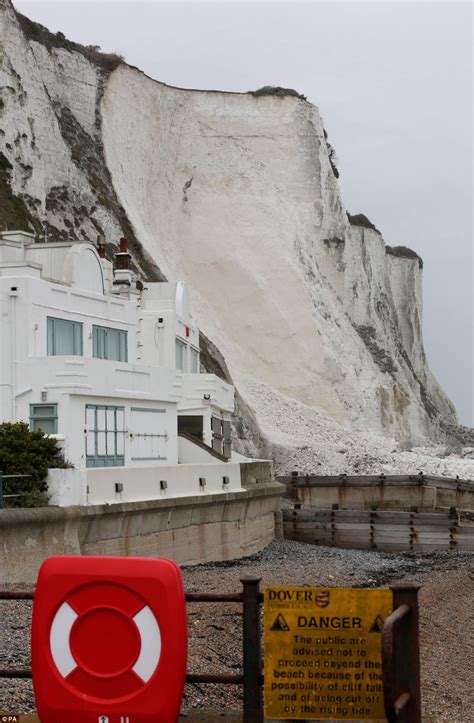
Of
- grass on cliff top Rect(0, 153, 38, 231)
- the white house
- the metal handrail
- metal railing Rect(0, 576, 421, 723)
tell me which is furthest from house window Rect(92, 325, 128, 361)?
the metal handrail

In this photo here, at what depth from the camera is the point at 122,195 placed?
6197 cm

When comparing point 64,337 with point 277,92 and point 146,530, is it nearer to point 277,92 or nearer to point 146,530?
point 146,530

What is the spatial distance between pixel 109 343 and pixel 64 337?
90.2 inches

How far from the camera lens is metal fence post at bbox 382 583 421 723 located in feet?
17.5

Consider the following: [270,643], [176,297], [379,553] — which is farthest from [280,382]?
[270,643]

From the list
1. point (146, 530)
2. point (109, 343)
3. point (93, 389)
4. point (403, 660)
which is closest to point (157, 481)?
point (146, 530)

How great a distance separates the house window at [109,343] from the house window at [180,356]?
243 inches

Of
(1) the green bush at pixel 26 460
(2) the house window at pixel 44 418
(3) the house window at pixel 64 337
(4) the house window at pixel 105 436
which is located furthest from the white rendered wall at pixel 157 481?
(3) the house window at pixel 64 337

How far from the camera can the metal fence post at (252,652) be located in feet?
19.7

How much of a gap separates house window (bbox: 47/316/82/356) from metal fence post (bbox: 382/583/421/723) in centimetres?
1853

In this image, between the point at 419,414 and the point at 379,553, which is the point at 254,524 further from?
the point at 419,414

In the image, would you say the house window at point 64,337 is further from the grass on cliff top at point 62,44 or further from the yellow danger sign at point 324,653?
the grass on cliff top at point 62,44

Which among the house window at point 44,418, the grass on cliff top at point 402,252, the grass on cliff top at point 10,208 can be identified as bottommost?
the house window at point 44,418

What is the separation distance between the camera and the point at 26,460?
61.7ft
